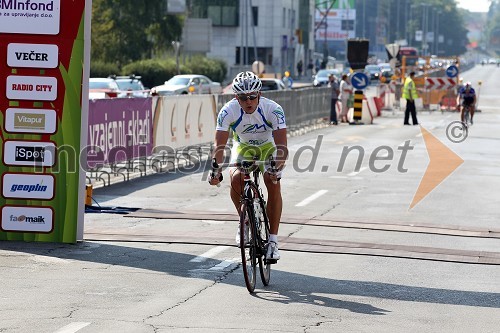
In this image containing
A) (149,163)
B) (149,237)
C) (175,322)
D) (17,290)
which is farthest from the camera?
(149,163)

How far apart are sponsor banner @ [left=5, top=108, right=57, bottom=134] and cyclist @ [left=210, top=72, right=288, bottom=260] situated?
2.83m

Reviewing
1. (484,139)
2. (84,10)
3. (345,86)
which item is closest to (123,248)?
(84,10)

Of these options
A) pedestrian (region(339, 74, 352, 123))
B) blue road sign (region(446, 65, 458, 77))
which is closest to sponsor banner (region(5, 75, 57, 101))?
pedestrian (region(339, 74, 352, 123))

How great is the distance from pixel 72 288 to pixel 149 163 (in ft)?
46.7

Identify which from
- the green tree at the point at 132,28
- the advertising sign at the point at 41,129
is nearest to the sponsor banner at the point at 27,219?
the advertising sign at the point at 41,129

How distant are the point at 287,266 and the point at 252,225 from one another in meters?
1.70

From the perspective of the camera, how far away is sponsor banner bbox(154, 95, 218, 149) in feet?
77.0

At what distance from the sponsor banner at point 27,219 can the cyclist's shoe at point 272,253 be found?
319 centimetres

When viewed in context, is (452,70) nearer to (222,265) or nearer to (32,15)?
(32,15)

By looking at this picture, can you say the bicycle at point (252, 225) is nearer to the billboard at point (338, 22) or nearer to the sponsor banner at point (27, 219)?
the sponsor banner at point (27, 219)

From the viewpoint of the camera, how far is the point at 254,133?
10.1 metres

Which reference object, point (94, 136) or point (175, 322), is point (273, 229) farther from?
point (94, 136)

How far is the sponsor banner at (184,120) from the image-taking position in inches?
925

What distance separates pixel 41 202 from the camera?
1240cm
